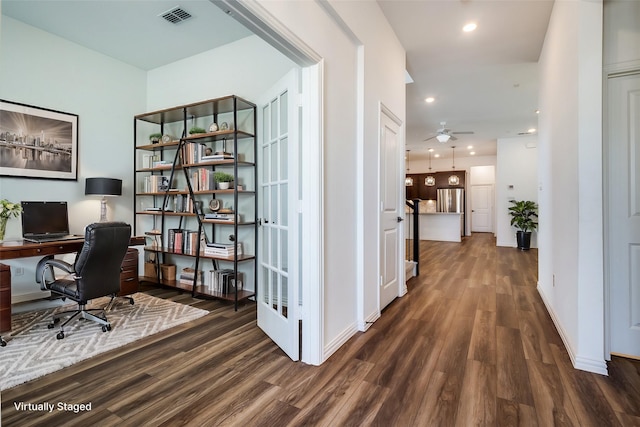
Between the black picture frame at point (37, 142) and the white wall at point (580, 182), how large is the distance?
5152mm

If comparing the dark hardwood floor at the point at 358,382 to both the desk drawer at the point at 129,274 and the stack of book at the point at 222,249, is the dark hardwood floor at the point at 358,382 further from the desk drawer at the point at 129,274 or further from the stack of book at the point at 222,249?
the desk drawer at the point at 129,274

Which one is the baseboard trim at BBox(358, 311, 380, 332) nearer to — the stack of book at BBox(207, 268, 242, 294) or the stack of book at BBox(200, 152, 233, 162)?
the stack of book at BBox(207, 268, 242, 294)

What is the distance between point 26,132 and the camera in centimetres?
350

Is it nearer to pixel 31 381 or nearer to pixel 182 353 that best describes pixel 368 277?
pixel 182 353

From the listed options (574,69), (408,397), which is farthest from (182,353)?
(574,69)

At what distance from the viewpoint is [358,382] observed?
6.48ft

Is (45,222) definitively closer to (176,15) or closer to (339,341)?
(176,15)

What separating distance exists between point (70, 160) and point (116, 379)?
3.07 meters

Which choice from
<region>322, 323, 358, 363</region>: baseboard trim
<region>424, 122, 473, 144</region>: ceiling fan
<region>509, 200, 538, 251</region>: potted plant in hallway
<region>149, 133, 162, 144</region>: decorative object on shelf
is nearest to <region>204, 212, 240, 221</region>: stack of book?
<region>149, 133, 162, 144</region>: decorative object on shelf

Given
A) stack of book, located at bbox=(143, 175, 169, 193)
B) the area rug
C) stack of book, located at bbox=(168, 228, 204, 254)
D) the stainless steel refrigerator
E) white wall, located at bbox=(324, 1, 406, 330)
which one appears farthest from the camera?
the stainless steel refrigerator

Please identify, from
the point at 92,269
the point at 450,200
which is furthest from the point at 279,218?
the point at 450,200

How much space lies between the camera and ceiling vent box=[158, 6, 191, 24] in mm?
3238

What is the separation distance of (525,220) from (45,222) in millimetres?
9150

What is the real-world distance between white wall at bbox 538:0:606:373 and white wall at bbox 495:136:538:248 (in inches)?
243
